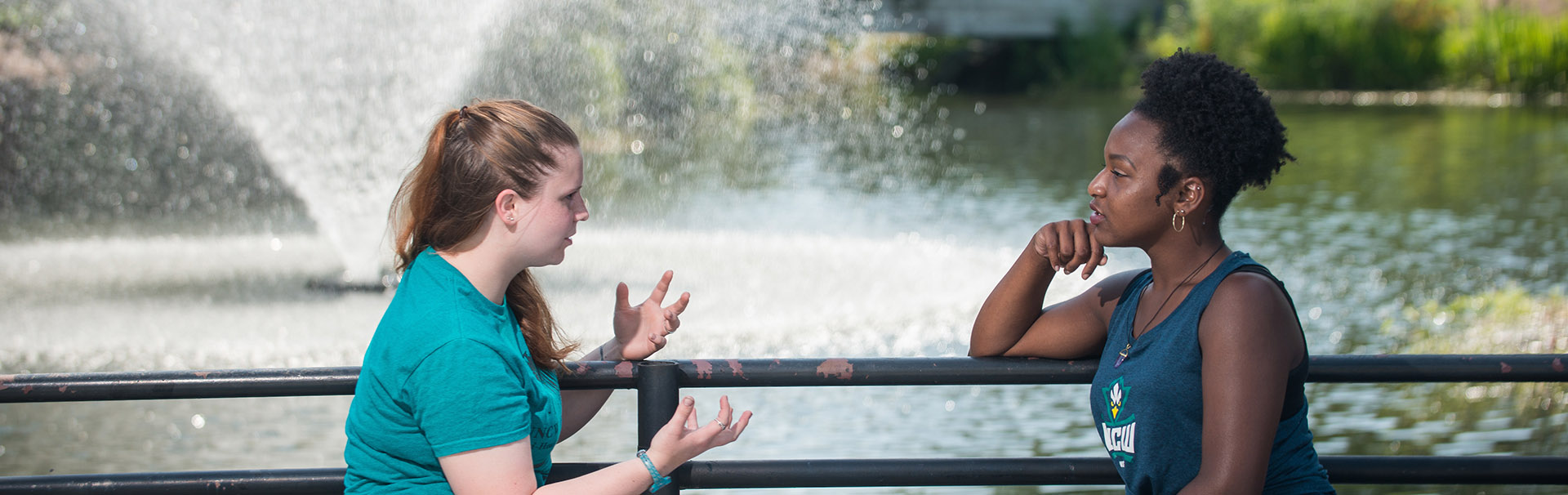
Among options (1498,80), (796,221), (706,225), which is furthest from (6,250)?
(1498,80)

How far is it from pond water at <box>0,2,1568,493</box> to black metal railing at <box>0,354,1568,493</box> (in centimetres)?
347

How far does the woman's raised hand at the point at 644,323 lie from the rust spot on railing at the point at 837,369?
0.86 feet

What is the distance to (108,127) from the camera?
17891 mm

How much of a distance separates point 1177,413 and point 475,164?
1132mm

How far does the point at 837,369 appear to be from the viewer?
2281 millimetres

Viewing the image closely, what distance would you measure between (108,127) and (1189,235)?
1844cm

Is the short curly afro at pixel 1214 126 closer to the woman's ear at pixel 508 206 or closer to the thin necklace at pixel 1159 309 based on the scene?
the thin necklace at pixel 1159 309

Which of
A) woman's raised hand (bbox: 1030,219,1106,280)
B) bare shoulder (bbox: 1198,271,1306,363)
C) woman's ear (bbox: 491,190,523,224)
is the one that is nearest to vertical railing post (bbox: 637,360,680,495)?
woman's ear (bbox: 491,190,523,224)

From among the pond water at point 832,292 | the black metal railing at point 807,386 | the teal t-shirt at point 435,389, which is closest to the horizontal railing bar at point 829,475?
the black metal railing at point 807,386

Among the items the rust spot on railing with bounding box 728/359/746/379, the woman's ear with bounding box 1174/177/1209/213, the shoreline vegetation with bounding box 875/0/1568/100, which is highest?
the woman's ear with bounding box 1174/177/1209/213

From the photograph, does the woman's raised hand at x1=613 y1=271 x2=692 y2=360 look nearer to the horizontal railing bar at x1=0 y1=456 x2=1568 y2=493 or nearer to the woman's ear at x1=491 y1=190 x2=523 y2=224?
the horizontal railing bar at x1=0 y1=456 x2=1568 y2=493

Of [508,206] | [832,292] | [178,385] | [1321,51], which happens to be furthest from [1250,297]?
[1321,51]

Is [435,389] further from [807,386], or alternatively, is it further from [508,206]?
[807,386]

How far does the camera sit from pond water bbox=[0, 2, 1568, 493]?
650 centimetres
